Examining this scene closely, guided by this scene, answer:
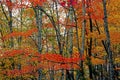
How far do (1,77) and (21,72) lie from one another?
1405mm

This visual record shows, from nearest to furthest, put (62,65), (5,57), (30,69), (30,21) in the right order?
(62,65), (5,57), (30,69), (30,21)

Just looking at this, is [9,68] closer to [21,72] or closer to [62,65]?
Result: [21,72]

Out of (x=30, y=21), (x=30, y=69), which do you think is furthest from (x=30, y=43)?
Result: (x=30, y=69)

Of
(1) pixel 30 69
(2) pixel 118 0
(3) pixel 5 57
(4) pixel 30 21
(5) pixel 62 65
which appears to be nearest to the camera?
(5) pixel 62 65

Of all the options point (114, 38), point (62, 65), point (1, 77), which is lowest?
point (1, 77)

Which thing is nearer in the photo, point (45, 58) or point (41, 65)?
point (45, 58)

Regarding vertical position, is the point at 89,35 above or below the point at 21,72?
above

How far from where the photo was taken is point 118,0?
17.4 m

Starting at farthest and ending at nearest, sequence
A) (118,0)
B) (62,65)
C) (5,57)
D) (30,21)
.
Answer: (30,21) < (118,0) < (5,57) < (62,65)

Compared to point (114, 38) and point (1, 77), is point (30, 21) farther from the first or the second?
point (114, 38)

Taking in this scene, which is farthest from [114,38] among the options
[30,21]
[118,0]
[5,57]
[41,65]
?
[30,21]

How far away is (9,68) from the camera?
17.7 metres

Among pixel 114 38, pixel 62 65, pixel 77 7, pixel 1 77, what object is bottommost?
pixel 1 77

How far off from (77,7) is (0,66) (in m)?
6.18
